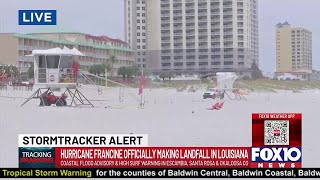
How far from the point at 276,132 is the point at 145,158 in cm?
226

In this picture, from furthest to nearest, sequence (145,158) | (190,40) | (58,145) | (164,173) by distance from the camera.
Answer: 1. (190,40)
2. (58,145)
3. (145,158)
4. (164,173)

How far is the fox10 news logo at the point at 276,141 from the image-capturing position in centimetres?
897

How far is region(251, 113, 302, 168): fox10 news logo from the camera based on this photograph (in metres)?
8.97

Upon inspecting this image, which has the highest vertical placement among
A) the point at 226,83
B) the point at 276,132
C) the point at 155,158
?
the point at 226,83

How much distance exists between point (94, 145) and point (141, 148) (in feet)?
2.79

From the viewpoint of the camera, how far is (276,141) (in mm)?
9180

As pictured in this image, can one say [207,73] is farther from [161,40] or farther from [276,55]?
[276,55]

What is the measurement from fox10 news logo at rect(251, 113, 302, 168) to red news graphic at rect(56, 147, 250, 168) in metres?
0.23

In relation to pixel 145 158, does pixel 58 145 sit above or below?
above

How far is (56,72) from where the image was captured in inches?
1345

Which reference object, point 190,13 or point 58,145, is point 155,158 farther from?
point 190,13

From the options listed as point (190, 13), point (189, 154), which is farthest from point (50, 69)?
point (190, 13)

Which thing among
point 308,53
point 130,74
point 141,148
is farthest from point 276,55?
point 141,148

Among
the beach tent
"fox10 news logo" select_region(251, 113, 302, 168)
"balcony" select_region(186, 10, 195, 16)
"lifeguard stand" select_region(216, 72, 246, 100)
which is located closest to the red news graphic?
"fox10 news logo" select_region(251, 113, 302, 168)
